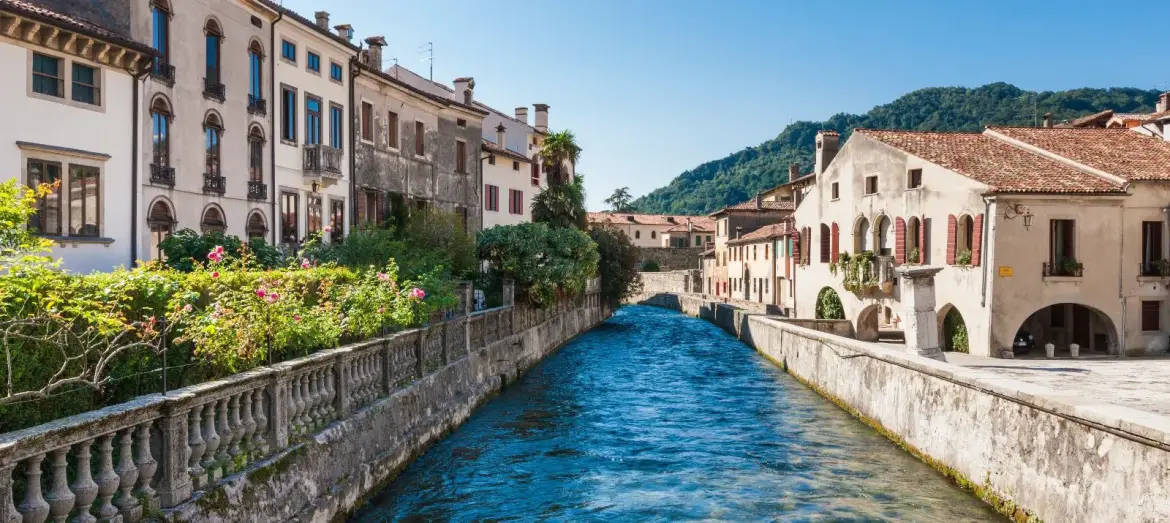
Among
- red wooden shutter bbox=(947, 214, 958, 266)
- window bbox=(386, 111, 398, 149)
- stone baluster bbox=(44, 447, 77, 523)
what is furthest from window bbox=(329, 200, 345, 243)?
stone baluster bbox=(44, 447, 77, 523)

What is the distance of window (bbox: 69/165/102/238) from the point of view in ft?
60.8

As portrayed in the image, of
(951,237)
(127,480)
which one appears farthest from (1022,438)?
(951,237)

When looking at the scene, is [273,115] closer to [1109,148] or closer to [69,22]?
[69,22]

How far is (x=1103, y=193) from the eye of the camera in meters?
24.1

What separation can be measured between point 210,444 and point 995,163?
27.4 meters

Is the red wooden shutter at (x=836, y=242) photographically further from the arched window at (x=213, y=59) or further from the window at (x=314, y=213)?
the arched window at (x=213, y=59)

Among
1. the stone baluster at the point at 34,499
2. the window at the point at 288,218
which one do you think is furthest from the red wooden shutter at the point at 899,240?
the stone baluster at the point at 34,499

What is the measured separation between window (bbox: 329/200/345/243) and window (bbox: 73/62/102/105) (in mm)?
9892

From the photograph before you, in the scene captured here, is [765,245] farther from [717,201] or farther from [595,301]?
[717,201]

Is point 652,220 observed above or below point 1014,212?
above

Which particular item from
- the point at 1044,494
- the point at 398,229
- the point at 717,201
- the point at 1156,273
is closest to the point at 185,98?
the point at 398,229

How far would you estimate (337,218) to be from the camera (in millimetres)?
28812

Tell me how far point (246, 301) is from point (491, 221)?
34.0 m

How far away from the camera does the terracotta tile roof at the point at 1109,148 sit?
25297 millimetres
